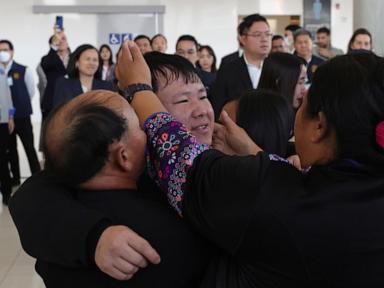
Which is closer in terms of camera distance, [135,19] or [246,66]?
[246,66]

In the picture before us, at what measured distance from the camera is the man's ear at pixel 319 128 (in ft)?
3.48

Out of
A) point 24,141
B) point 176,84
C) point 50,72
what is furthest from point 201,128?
point 50,72

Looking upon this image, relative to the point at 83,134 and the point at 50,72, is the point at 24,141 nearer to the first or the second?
the point at 50,72

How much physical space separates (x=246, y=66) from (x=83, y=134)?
137 inches

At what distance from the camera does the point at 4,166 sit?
5.80 metres

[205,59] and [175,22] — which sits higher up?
[175,22]

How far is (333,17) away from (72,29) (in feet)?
18.6

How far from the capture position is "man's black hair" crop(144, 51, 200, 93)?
1451 millimetres

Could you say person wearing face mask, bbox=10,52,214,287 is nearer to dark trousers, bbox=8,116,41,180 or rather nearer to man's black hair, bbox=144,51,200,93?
man's black hair, bbox=144,51,200,93

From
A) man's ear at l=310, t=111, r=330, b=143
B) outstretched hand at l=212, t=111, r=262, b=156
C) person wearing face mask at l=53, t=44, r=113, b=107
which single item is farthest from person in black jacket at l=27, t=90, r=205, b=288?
person wearing face mask at l=53, t=44, r=113, b=107

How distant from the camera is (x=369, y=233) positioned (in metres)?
1.01

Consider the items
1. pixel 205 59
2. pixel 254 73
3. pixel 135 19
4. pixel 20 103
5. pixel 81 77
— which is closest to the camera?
pixel 254 73

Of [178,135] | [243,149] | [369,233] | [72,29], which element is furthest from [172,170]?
[72,29]

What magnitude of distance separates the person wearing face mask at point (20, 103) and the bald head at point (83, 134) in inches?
200
